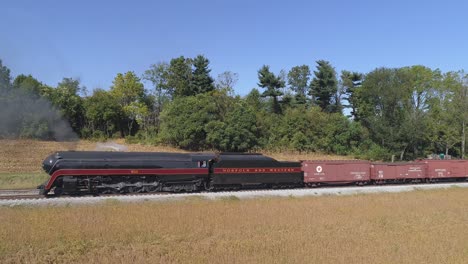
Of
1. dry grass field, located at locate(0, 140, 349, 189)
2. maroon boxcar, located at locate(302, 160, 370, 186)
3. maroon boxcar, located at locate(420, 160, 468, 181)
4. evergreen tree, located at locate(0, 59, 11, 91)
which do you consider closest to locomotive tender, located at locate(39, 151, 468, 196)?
maroon boxcar, located at locate(302, 160, 370, 186)

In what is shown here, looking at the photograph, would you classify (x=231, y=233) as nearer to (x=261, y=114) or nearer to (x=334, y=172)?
(x=334, y=172)

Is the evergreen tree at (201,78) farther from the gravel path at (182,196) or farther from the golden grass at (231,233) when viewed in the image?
the golden grass at (231,233)

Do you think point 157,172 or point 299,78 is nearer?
point 157,172

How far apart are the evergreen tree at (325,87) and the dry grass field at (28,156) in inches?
853

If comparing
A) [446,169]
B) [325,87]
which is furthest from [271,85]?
[446,169]

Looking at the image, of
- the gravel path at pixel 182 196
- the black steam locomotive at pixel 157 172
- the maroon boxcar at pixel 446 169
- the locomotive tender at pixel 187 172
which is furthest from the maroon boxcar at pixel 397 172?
the black steam locomotive at pixel 157 172

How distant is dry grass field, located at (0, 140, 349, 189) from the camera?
1169 inches

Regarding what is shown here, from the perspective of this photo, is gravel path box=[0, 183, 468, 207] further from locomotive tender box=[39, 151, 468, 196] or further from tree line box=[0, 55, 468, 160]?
tree line box=[0, 55, 468, 160]

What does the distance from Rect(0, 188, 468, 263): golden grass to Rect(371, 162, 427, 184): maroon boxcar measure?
12773 millimetres

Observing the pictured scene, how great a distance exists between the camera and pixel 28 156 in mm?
39906

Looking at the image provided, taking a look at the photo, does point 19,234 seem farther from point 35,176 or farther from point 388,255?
point 35,176

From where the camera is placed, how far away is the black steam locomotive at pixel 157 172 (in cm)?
2070

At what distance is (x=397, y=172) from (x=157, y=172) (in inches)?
852

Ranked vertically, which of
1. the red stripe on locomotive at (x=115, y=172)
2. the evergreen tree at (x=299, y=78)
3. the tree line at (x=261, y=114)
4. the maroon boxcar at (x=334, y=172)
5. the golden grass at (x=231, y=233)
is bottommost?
the golden grass at (x=231, y=233)
